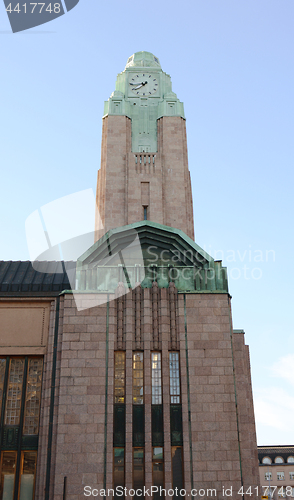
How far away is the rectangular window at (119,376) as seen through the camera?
78.5ft

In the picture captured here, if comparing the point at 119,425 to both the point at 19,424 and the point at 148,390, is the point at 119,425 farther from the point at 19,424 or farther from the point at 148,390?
the point at 19,424

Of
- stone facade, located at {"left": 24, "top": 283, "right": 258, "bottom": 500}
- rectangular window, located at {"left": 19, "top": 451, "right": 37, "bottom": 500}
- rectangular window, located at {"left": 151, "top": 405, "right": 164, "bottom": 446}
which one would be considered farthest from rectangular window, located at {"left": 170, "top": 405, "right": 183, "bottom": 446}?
rectangular window, located at {"left": 19, "top": 451, "right": 37, "bottom": 500}

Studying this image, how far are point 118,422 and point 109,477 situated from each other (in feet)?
7.82

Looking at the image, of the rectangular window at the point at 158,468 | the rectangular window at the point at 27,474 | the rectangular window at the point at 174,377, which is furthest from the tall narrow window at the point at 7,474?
the rectangular window at the point at 174,377

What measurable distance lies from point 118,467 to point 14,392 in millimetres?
6546

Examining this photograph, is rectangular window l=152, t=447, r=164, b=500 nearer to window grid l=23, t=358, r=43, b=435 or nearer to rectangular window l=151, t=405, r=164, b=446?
rectangular window l=151, t=405, r=164, b=446

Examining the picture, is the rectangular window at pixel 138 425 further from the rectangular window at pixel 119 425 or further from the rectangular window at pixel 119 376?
the rectangular window at pixel 119 376

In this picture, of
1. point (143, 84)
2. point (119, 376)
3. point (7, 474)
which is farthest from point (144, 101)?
point (7, 474)

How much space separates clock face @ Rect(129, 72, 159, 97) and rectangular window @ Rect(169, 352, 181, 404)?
105ft

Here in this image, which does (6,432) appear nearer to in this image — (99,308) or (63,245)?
(99,308)

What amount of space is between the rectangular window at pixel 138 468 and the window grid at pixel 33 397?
5.18 m

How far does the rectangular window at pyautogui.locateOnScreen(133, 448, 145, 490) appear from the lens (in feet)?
Answer: 74.0

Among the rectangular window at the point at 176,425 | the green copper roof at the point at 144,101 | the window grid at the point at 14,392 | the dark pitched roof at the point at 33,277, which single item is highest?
the green copper roof at the point at 144,101

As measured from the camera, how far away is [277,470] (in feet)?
295
